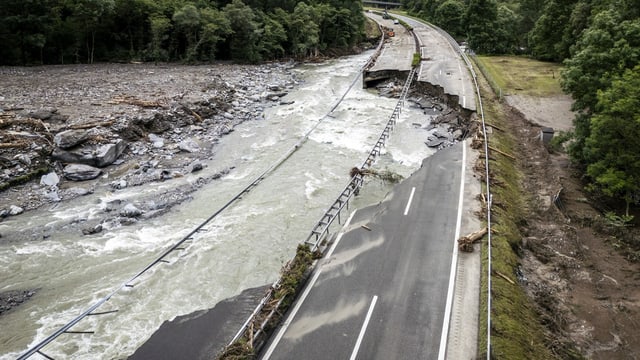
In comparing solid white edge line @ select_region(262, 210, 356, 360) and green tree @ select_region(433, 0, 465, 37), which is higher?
green tree @ select_region(433, 0, 465, 37)

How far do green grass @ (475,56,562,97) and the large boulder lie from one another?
35529 mm

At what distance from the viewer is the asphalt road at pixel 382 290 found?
11.4 metres

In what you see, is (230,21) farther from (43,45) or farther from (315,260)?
(315,260)

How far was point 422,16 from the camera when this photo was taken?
103375mm

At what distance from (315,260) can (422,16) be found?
103 m

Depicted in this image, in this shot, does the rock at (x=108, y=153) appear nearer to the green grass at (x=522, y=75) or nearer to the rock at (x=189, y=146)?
the rock at (x=189, y=146)

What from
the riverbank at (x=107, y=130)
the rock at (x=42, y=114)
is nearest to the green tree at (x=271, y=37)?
the riverbank at (x=107, y=130)

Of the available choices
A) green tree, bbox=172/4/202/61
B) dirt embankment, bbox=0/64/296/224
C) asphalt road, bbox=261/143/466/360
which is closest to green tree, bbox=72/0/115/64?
dirt embankment, bbox=0/64/296/224

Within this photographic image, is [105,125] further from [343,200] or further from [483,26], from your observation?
[483,26]

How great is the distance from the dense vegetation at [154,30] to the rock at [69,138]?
27.0 meters

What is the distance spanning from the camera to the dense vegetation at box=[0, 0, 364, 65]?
4484 centimetres

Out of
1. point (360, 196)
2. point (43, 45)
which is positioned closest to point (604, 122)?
point (360, 196)

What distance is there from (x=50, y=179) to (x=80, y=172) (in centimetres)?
156

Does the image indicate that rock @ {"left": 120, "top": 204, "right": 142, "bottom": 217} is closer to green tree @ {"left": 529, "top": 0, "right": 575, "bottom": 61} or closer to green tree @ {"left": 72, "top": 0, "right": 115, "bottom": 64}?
green tree @ {"left": 72, "top": 0, "right": 115, "bottom": 64}
